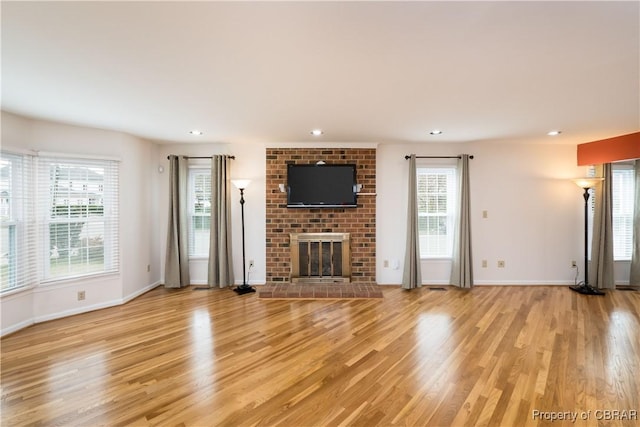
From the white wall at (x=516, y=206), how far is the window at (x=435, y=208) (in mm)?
269

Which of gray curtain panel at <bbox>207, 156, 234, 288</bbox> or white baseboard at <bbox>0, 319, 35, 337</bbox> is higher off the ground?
gray curtain panel at <bbox>207, 156, 234, 288</bbox>

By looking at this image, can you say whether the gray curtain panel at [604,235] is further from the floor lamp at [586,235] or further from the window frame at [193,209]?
the window frame at [193,209]

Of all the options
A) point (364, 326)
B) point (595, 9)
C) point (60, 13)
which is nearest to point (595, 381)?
point (364, 326)

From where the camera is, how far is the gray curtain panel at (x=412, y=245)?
169 inches

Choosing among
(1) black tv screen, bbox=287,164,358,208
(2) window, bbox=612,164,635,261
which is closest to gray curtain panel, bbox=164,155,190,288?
(1) black tv screen, bbox=287,164,358,208

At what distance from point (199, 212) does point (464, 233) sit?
4413mm

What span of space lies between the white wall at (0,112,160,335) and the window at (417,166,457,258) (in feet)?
14.6

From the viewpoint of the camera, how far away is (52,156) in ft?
10.3

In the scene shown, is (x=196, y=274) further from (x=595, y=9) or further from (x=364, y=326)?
(x=595, y=9)

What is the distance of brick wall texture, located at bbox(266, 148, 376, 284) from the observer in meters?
4.43

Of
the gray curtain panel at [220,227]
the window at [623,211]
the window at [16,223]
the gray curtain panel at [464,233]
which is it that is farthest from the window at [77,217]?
the window at [623,211]

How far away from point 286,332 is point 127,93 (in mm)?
2750

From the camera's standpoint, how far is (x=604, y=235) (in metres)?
4.20

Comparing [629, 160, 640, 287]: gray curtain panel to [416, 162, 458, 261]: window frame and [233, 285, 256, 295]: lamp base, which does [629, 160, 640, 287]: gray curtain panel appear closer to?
[416, 162, 458, 261]: window frame
